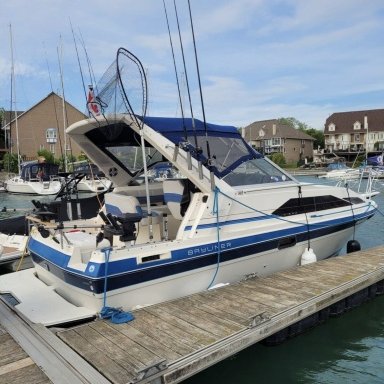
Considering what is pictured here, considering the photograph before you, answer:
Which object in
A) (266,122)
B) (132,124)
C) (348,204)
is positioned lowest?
(348,204)

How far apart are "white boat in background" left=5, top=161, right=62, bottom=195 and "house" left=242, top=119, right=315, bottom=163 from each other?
50.0 meters

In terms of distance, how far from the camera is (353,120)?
275ft

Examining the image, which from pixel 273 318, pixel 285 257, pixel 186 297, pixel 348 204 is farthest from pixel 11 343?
pixel 348 204

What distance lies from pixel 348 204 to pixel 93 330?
6.02 meters

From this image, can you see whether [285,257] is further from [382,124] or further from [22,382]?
[382,124]

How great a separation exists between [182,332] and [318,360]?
199 cm

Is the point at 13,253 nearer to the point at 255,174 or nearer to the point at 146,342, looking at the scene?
the point at 255,174

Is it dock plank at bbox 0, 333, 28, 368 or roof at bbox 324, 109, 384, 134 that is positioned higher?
roof at bbox 324, 109, 384, 134

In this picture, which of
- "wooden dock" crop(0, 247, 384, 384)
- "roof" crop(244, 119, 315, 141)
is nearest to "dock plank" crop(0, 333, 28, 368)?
"wooden dock" crop(0, 247, 384, 384)

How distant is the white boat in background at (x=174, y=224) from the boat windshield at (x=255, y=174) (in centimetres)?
2

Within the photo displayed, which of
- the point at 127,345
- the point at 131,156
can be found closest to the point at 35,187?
the point at 131,156

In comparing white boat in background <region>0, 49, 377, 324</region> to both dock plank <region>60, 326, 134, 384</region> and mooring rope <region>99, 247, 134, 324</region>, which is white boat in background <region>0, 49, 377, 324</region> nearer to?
mooring rope <region>99, 247, 134, 324</region>

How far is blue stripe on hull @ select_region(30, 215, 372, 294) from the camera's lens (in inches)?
211

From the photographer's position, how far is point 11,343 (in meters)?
4.73
